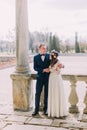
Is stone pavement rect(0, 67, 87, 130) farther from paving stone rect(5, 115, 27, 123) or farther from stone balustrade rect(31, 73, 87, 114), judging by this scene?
stone balustrade rect(31, 73, 87, 114)

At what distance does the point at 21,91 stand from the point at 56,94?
0.97 m

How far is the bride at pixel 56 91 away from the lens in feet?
17.3

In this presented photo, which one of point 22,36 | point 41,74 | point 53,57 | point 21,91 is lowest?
point 21,91

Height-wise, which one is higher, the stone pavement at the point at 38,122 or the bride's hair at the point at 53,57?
the bride's hair at the point at 53,57

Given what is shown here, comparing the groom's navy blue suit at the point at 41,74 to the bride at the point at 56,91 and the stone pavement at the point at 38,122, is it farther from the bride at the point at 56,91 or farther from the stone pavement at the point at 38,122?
the stone pavement at the point at 38,122

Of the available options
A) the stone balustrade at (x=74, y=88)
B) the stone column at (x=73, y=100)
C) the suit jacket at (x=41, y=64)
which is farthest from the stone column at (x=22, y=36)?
the stone column at (x=73, y=100)

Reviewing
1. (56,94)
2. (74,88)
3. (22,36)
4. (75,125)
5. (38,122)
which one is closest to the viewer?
(75,125)

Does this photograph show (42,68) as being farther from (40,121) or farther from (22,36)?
(40,121)

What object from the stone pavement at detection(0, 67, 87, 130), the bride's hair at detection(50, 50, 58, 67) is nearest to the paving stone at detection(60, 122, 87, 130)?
the stone pavement at detection(0, 67, 87, 130)

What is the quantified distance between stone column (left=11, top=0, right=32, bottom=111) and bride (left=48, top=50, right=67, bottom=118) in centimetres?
73

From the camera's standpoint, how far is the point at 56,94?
528cm

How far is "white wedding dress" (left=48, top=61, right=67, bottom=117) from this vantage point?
5.29m

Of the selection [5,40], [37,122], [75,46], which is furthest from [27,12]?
[5,40]

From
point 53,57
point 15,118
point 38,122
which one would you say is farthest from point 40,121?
point 53,57
